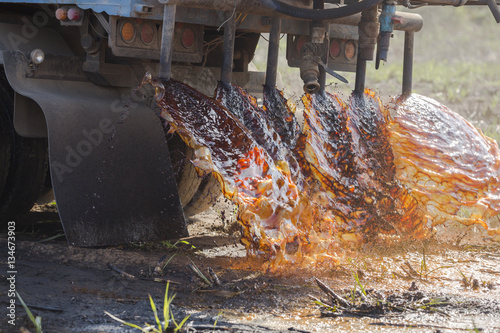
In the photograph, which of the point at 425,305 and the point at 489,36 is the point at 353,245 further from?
the point at 489,36

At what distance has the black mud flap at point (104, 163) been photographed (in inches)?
142

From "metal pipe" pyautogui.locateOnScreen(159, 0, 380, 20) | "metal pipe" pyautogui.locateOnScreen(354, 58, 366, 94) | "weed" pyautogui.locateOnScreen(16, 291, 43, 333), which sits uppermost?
"metal pipe" pyautogui.locateOnScreen(159, 0, 380, 20)

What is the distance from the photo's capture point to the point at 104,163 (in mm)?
3789

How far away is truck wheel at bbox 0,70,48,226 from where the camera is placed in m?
4.07

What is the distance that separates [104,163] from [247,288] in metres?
1.09

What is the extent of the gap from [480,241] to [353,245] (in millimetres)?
1100

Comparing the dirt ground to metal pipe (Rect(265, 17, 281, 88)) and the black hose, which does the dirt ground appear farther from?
the black hose

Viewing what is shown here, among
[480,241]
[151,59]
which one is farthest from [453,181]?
[151,59]

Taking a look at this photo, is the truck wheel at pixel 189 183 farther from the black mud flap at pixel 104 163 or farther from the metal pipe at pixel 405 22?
the metal pipe at pixel 405 22

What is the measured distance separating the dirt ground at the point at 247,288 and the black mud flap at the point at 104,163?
0.51ft

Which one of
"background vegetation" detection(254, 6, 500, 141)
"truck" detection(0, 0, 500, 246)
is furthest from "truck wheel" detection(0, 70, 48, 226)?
"background vegetation" detection(254, 6, 500, 141)

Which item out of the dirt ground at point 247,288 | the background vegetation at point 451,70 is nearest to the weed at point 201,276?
the dirt ground at point 247,288

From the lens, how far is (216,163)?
11.8ft

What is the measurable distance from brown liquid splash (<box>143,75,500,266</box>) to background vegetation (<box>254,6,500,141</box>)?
0.84m
